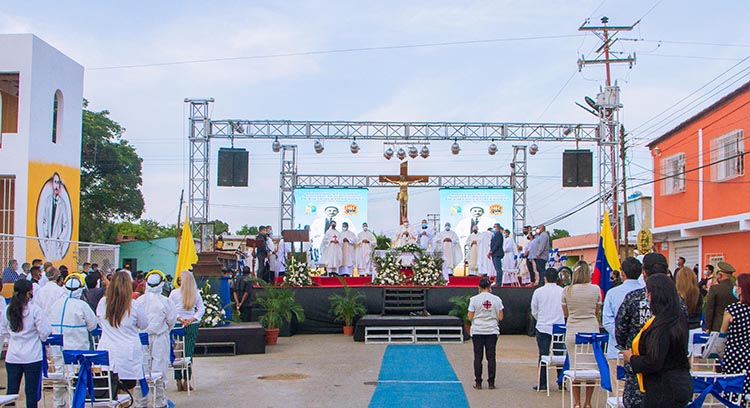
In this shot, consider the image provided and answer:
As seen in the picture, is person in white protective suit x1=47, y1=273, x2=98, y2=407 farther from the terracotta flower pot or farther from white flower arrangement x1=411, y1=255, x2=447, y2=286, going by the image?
white flower arrangement x1=411, y1=255, x2=447, y2=286

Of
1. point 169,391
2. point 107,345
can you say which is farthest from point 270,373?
point 107,345

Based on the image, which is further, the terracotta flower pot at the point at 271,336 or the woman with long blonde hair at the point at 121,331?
the terracotta flower pot at the point at 271,336

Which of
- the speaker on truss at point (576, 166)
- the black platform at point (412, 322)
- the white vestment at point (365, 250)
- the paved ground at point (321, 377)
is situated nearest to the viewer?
the paved ground at point (321, 377)

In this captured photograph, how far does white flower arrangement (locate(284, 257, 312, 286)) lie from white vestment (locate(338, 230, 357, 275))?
12.3 ft

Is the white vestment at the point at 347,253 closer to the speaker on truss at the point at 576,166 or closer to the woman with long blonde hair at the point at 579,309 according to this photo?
the speaker on truss at the point at 576,166

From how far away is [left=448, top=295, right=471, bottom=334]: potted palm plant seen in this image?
62.5 feet

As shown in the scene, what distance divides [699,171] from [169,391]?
2187 centimetres

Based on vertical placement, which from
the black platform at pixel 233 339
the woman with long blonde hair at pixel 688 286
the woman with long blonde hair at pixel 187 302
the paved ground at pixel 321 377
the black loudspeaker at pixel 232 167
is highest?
the black loudspeaker at pixel 232 167

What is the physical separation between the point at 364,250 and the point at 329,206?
10.5m

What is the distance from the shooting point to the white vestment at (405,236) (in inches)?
988

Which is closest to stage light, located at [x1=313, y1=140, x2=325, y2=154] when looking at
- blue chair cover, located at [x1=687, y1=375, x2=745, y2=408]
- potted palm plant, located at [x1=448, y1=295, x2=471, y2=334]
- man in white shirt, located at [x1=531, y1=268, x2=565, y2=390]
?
potted palm plant, located at [x1=448, y1=295, x2=471, y2=334]

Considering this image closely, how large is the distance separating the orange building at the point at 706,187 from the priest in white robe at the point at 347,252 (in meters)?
11.8

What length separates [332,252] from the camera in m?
24.8

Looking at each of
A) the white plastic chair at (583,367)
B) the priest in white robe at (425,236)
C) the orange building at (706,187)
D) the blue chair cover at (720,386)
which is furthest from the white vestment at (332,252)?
the blue chair cover at (720,386)
